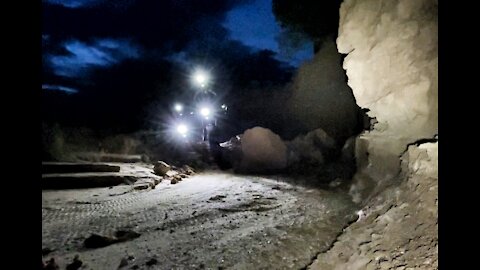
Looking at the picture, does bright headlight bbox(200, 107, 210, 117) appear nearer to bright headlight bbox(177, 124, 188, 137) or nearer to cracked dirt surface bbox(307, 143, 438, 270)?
bright headlight bbox(177, 124, 188, 137)

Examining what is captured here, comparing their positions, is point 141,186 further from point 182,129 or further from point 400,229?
point 182,129

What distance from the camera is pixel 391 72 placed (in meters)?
4.78

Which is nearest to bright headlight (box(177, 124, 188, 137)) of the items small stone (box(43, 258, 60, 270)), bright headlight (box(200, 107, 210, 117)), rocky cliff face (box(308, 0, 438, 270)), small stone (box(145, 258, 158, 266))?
bright headlight (box(200, 107, 210, 117))

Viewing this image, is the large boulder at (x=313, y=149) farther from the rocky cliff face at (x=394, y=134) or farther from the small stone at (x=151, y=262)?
the small stone at (x=151, y=262)

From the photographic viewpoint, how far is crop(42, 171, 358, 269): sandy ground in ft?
12.0

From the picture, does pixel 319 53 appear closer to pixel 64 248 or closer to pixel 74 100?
pixel 64 248

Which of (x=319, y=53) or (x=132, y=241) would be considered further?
(x=319, y=53)

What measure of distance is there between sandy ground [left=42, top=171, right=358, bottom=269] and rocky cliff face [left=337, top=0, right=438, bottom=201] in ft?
3.77

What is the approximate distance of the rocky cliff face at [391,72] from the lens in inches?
165

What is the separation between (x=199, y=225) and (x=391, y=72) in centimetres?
406

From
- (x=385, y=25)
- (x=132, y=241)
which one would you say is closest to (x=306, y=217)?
(x=132, y=241)
